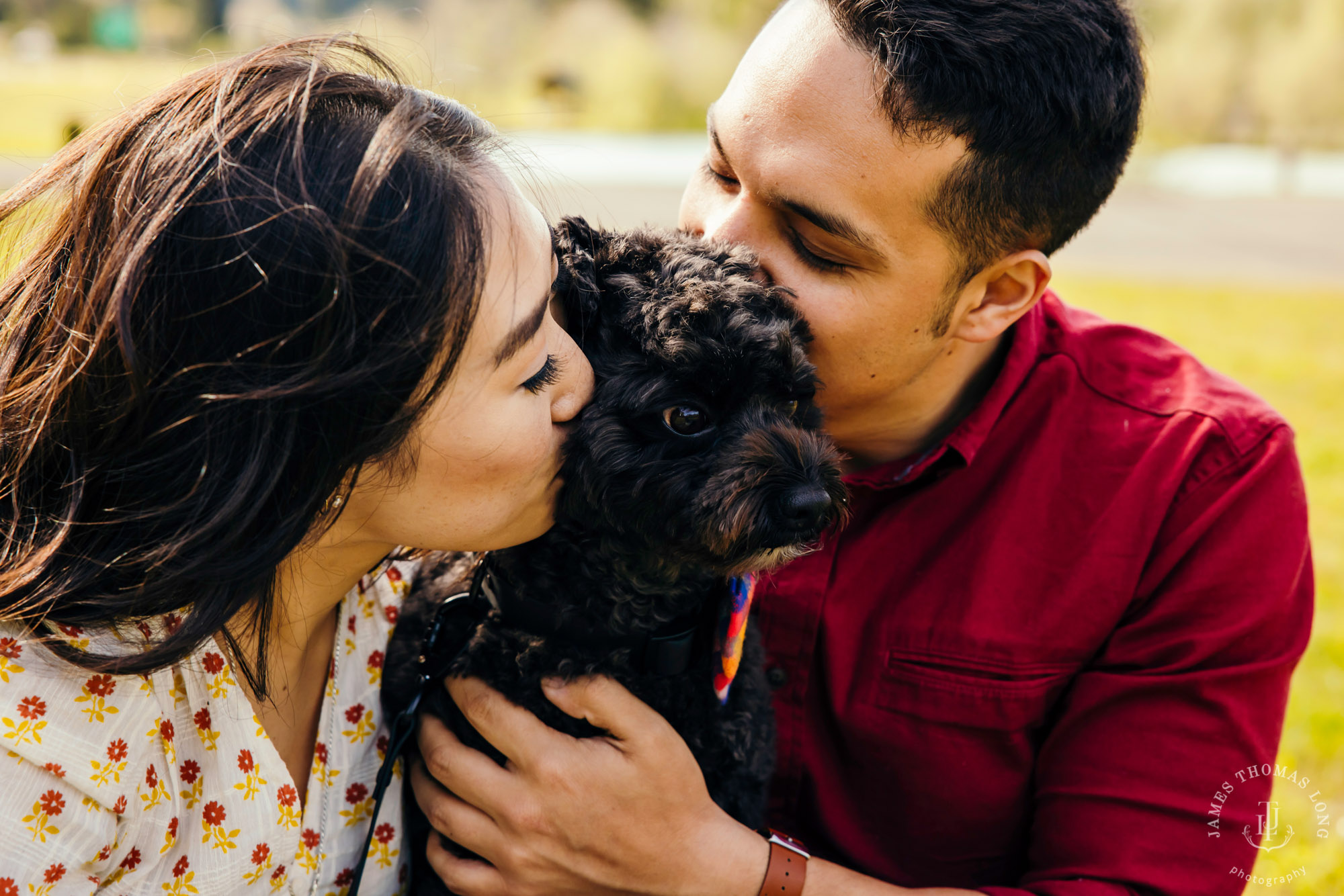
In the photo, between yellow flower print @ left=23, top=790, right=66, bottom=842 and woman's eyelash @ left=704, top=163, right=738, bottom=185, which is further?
woman's eyelash @ left=704, top=163, right=738, bottom=185

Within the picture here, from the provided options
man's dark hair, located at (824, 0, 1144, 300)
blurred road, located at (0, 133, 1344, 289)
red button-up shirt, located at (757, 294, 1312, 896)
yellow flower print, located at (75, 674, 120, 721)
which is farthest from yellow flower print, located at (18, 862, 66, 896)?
blurred road, located at (0, 133, 1344, 289)

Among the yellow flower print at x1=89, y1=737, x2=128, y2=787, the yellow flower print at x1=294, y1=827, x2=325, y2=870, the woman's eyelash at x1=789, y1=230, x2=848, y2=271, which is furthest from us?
the woman's eyelash at x1=789, y1=230, x2=848, y2=271

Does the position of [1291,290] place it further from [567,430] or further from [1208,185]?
[1208,185]

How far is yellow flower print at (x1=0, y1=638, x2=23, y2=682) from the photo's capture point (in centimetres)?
161

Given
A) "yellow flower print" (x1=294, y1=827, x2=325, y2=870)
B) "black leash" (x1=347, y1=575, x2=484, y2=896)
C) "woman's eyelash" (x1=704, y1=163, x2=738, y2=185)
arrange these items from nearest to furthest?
1. "yellow flower print" (x1=294, y1=827, x2=325, y2=870)
2. "black leash" (x1=347, y1=575, x2=484, y2=896)
3. "woman's eyelash" (x1=704, y1=163, x2=738, y2=185)

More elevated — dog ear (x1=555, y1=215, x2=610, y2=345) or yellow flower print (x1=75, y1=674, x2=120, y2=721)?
dog ear (x1=555, y1=215, x2=610, y2=345)

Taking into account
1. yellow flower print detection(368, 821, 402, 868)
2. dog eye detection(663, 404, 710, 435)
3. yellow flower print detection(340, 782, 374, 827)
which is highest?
dog eye detection(663, 404, 710, 435)

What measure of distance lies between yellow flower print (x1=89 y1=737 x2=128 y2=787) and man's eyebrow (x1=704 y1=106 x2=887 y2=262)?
5.81 feet

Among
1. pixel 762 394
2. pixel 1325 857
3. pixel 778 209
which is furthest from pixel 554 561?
pixel 1325 857

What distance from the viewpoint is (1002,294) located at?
2.61 metres

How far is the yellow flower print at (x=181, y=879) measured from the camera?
1837mm

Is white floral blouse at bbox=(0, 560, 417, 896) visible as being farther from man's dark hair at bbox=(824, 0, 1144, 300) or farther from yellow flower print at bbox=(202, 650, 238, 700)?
man's dark hair at bbox=(824, 0, 1144, 300)

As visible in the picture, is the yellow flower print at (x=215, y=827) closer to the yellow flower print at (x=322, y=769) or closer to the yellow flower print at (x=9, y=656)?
the yellow flower print at (x=322, y=769)

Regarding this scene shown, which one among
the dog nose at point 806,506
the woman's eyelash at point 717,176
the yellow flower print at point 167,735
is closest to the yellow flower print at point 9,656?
the yellow flower print at point 167,735
